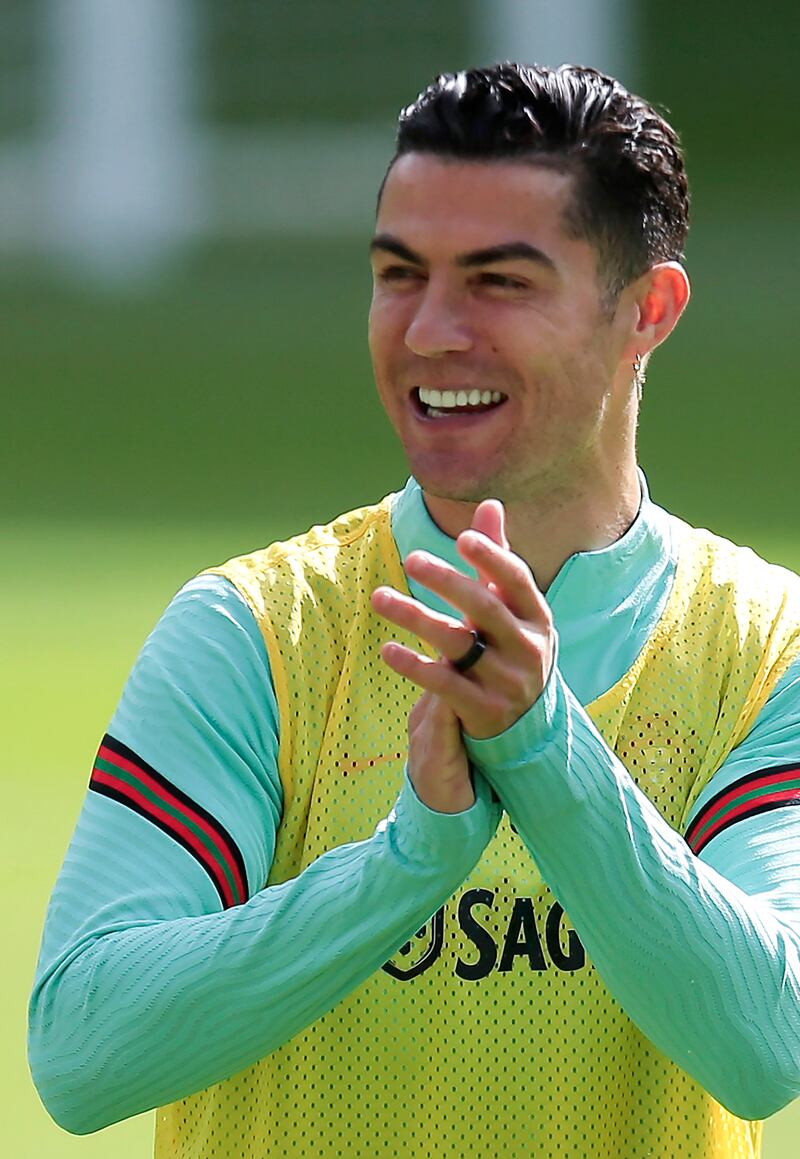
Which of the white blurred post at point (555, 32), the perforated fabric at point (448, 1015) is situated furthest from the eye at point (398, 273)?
the white blurred post at point (555, 32)

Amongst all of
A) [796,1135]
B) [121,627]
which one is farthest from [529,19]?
[796,1135]

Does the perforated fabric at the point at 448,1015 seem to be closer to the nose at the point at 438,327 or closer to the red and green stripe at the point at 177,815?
the red and green stripe at the point at 177,815

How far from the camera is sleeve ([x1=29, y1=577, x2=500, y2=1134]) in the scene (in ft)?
5.93

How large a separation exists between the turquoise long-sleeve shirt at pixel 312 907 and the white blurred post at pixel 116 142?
10490 mm

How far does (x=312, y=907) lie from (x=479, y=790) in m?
0.18

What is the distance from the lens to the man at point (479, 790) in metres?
1.81

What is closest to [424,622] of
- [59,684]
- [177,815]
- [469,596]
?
[469,596]

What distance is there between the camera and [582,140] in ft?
7.06

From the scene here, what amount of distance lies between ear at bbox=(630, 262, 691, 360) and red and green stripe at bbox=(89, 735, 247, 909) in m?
Answer: 0.68

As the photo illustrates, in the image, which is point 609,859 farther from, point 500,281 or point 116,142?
point 116,142

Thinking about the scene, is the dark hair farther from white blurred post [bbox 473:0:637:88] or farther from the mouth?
white blurred post [bbox 473:0:637:88]

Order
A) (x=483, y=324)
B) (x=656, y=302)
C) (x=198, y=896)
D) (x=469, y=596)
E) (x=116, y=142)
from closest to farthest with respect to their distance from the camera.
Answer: (x=469, y=596) → (x=198, y=896) → (x=483, y=324) → (x=656, y=302) → (x=116, y=142)

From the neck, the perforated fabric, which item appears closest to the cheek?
the neck

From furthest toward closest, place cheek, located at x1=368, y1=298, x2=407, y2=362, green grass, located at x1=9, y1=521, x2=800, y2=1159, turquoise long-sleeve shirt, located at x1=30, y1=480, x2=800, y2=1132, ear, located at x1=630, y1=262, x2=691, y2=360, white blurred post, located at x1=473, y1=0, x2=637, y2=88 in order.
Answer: white blurred post, located at x1=473, y1=0, x2=637, y2=88
green grass, located at x1=9, y1=521, x2=800, y2=1159
ear, located at x1=630, y1=262, x2=691, y2=360
cheek, located at x1=368, y1=298, x2=407, y2=362
turquoise long-sleeve shirt, located at x1=30, y1=480, x2=800, y2=1132
